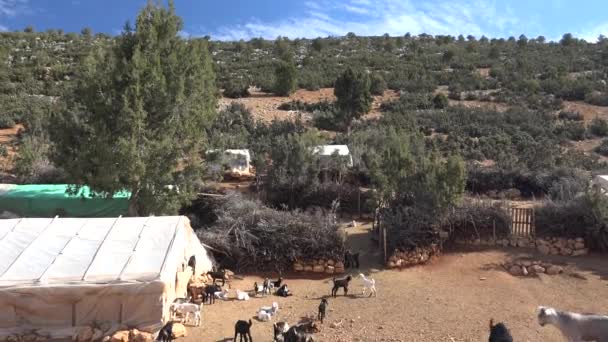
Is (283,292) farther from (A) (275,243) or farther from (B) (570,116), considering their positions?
(B) (570,116)

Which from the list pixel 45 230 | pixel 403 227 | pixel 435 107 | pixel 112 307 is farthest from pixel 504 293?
pixel 435 107

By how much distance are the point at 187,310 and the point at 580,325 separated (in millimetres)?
6835

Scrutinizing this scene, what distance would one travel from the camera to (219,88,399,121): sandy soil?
35.8 metres

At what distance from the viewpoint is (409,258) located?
14227 millimetres

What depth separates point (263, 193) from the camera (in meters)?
19.0

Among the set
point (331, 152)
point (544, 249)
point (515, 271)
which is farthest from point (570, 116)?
point (515, 271)

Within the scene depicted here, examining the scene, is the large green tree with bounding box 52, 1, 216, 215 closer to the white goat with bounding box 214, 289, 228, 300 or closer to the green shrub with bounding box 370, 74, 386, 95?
the white goat with bounding box 214, 289, 228, 300

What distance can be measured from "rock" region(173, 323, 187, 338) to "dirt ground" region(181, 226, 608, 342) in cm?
16

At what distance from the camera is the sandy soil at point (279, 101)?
35812mm

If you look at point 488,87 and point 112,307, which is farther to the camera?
point 488,87

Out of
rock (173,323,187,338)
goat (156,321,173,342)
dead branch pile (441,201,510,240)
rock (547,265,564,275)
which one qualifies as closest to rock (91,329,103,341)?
goat (156,321,173,342)

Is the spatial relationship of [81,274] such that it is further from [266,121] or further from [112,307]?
[266,121]

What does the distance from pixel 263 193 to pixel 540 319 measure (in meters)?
11.3

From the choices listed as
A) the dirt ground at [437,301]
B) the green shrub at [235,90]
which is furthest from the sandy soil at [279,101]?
the dirt ground at [437,301]
